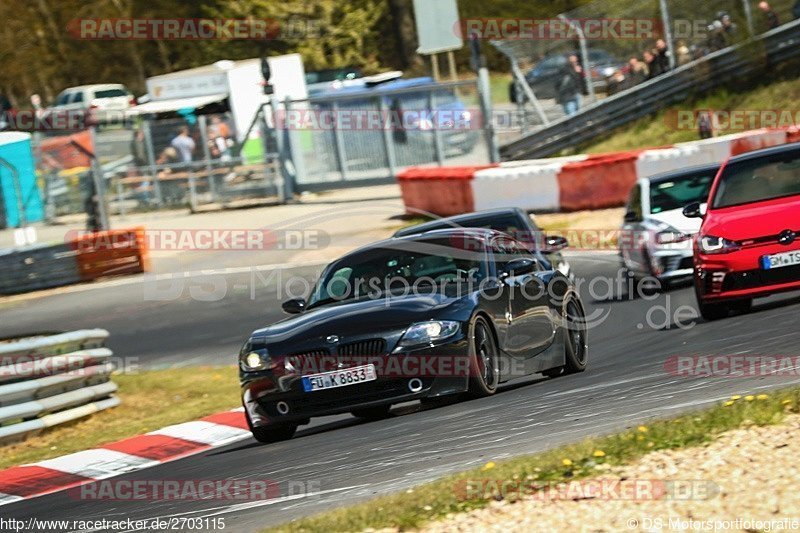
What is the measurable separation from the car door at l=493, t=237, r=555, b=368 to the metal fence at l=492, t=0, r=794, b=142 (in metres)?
20.9

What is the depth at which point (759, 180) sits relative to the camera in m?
13.3

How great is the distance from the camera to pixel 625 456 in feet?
21.4

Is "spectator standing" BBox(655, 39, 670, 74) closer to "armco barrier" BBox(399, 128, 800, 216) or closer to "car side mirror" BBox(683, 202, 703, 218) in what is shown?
"armco barrier" BBox(399, 128, 800, 216)

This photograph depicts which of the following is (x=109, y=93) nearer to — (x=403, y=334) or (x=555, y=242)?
(x=555, y=242)

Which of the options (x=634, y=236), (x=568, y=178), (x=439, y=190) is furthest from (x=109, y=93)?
(x=634, y=236)

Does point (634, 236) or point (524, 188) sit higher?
point (524, 188)

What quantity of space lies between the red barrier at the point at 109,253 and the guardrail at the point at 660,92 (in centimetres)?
1082

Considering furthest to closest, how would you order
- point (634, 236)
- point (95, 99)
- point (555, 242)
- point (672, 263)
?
point (95, 99), point (634, 236), point (672, 263), point (555, 242)

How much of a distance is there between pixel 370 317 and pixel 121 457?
2665 mm

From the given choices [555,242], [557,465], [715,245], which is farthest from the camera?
[555,242]

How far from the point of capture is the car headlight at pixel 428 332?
9.62 meters

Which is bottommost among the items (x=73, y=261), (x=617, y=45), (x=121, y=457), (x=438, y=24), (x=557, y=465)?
(x=121, y=457)

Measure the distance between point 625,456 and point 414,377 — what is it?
10.5 feet

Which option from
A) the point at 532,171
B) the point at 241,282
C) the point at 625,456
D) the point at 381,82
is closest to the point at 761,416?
the point at 625,456
